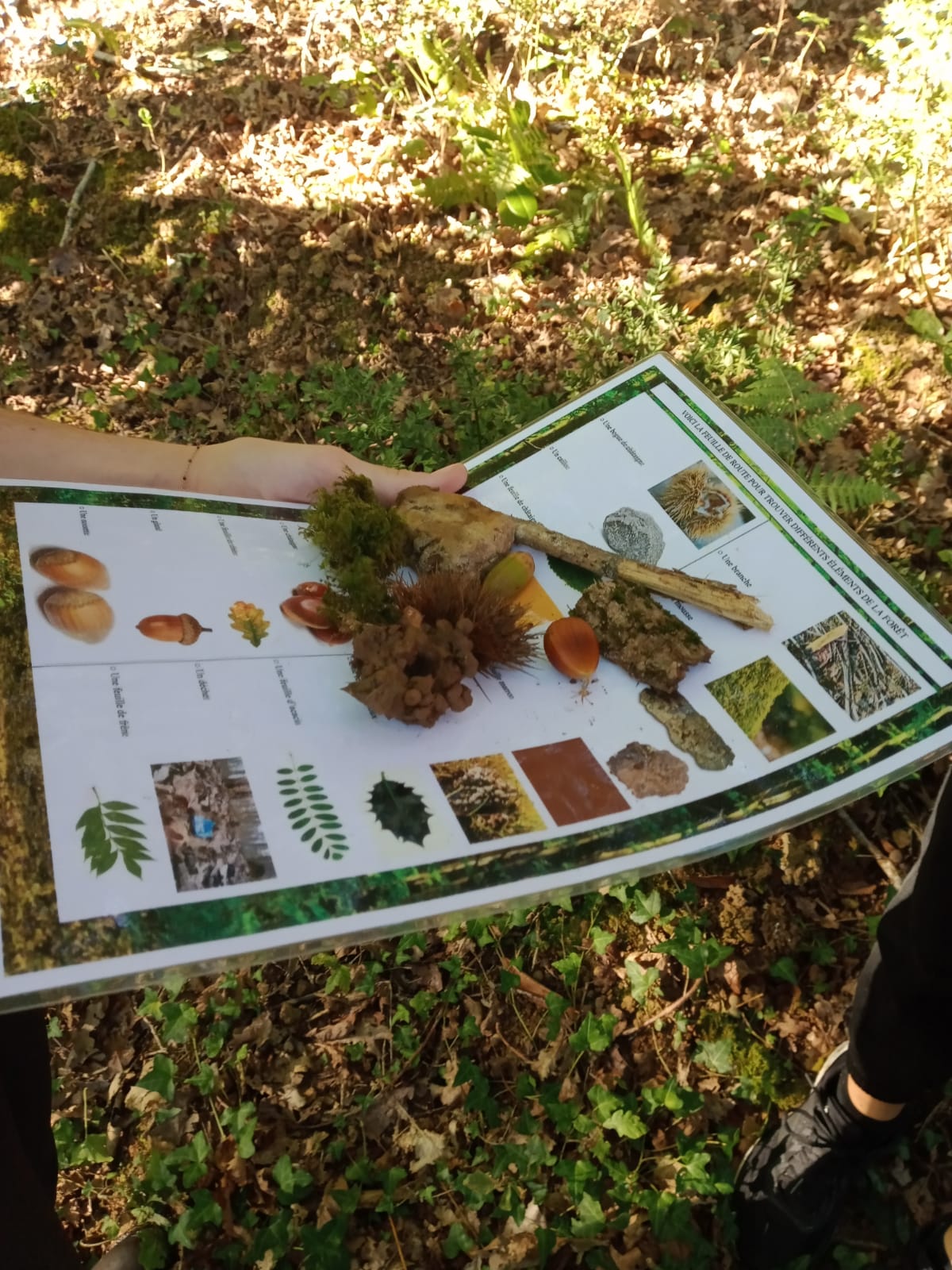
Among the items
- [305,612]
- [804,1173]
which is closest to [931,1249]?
[804,1173]

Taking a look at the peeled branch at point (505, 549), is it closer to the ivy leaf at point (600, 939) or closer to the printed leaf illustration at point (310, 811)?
the printed leaf illustration at point (310, 811)

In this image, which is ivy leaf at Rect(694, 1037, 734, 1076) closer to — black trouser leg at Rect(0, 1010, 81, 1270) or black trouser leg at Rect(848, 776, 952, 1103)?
black trouser leg at Rect(848, 776, 952, 1103)

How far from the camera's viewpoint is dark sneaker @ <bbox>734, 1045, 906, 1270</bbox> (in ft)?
7.22

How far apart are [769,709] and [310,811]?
39.2 inches

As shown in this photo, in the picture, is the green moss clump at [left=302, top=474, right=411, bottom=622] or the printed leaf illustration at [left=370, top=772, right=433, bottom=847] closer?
the printed leaf illustration at [left=370, top=772, right=433, bottom=847]

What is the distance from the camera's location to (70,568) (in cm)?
180

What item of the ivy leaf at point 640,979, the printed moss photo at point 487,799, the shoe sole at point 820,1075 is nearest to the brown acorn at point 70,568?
the printed moss photo at point 487,799

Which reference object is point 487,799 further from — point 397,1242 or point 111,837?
point 397,1242

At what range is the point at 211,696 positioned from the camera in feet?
5.58

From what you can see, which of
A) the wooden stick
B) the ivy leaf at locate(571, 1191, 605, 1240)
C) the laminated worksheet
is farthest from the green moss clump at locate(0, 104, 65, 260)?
the ivy leaf at locate(571, 1191, 605, 1240)

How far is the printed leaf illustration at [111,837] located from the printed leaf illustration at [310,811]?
0.25 meters

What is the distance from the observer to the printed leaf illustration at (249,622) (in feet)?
6.06

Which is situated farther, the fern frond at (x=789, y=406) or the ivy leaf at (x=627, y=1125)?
the fern frond at (x=789, y=406)

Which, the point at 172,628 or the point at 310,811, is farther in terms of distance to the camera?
the point at 172,628
